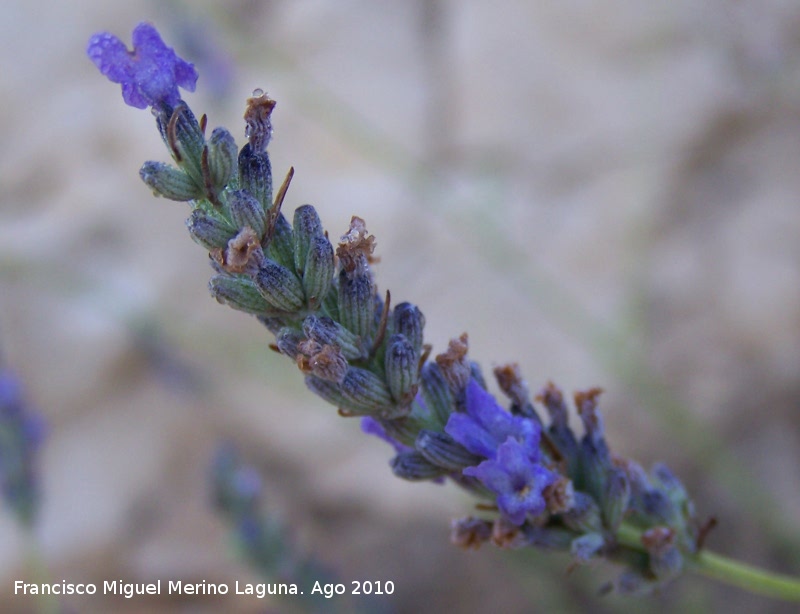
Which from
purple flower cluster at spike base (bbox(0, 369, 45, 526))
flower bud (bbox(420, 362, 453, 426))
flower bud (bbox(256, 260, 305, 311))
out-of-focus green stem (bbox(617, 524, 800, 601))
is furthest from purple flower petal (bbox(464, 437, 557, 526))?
purple flower cluster at spike base (bbox(0, 369, 45, 526))

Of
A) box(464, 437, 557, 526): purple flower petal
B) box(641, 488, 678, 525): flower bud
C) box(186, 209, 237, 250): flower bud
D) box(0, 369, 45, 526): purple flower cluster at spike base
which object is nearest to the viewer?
box(186, 209, 237, 250): flower bud

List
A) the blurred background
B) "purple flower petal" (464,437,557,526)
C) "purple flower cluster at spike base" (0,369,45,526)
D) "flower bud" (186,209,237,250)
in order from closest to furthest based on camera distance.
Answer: "flower bud" (186,209,237,250) < "purple flower petal" (464,437,557,526) < "purple flower cluster at spike base" (0,369,45,526) < the blurred background

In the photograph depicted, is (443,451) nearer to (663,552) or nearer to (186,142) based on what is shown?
(663,552)

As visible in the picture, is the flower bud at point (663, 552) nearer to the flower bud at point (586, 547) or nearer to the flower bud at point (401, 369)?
the flower bud at point (586, 547)

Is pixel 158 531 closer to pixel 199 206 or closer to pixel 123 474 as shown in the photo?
pixel 123 474

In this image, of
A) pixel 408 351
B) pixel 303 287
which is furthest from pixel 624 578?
pixel 303 287

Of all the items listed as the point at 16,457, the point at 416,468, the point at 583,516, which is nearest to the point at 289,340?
the point at 416,468

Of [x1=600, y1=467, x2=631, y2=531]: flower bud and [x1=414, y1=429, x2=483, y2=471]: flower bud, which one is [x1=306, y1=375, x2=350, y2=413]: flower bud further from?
[x1=600, y1=467, x2=631, y2=531]: flower bud

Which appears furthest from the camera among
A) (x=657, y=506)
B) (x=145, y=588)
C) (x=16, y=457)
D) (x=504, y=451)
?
(x=145, y=588)
